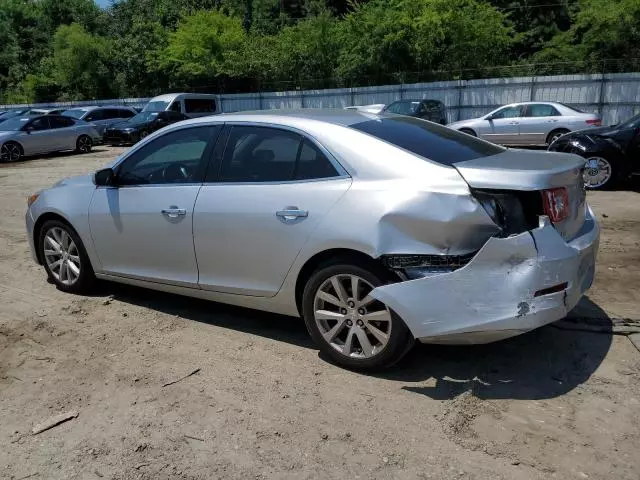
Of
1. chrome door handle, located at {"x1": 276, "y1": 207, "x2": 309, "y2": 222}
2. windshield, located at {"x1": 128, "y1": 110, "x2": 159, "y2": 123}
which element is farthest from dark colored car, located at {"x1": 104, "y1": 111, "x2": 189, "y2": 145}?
chrome door handle, located at {"x1": 276, "y1": 207, "x2": 309, "y2": 222}

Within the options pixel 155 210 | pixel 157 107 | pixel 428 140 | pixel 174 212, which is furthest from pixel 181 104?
pixel 428 140

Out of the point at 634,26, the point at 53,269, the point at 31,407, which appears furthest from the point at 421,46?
the point at 31,407

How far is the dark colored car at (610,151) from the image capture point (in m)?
10.0

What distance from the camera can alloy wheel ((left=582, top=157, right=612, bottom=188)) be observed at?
10.3 m

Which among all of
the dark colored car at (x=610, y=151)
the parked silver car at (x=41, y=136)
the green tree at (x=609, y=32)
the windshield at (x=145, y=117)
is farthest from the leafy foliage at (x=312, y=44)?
the dark colored car at (x=610, y=151)

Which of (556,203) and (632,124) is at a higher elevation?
(556,203)

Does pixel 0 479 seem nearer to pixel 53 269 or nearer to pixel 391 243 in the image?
pixel 391 243

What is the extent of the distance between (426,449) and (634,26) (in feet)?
101

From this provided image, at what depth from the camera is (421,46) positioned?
3114 cm

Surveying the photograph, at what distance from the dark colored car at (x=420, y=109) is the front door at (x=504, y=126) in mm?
1692

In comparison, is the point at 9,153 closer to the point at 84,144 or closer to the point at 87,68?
the point at 84,144

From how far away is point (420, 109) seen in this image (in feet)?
64.1

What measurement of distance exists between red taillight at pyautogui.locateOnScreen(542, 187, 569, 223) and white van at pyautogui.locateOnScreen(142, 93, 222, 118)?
72.9 feet

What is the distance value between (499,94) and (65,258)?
893 inches
